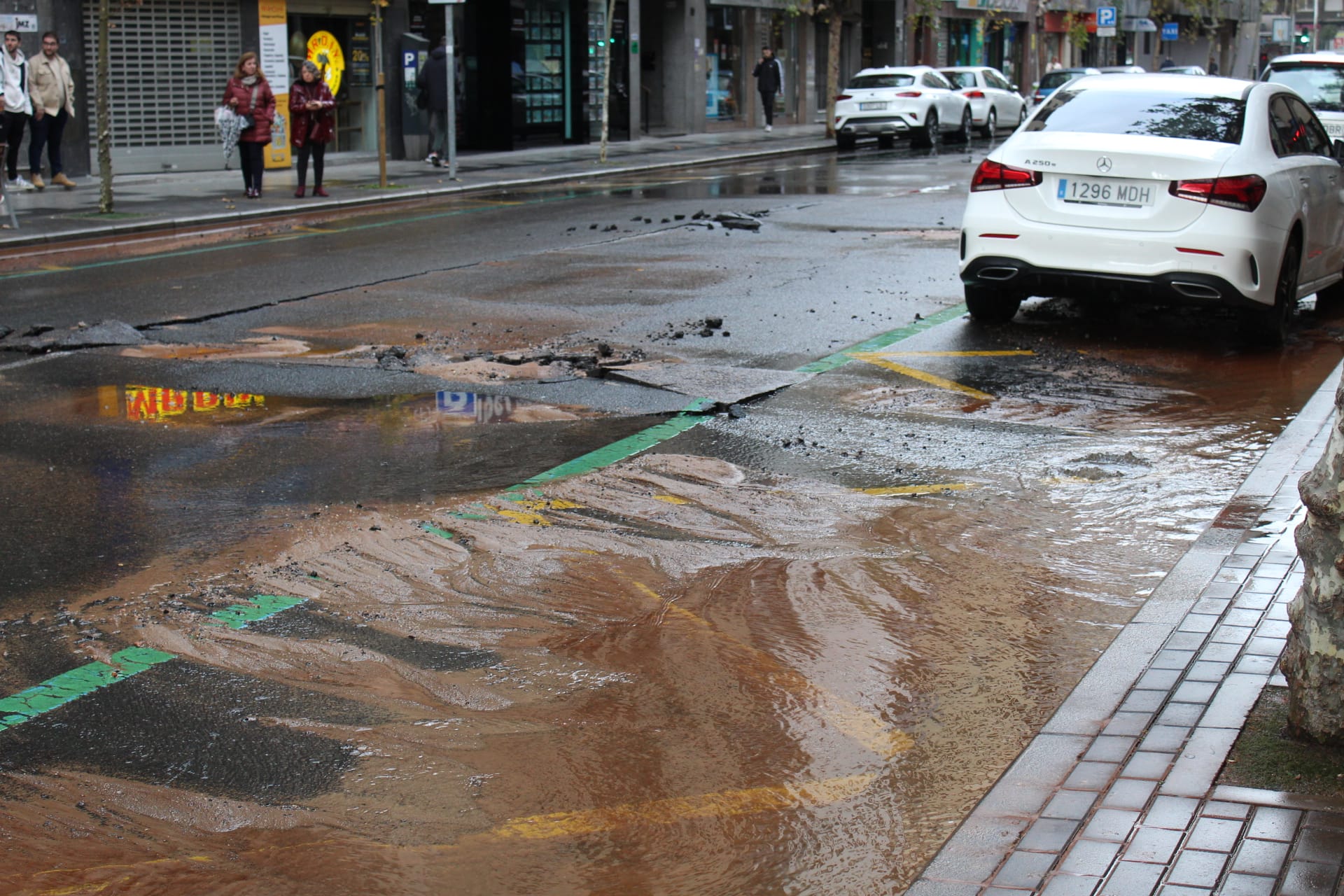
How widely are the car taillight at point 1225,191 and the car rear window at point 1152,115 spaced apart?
0.44 metres

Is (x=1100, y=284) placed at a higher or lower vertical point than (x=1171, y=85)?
lower

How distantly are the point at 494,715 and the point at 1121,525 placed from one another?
115 inches

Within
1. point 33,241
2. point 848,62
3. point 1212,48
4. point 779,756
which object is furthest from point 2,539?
point 1212,48

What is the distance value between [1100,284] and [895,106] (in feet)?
83.5

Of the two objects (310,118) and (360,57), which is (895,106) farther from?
(310,118)

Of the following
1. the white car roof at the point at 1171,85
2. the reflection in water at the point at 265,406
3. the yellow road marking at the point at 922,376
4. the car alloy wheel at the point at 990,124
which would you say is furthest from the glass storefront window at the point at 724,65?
the reflection in water at the point at 265,406

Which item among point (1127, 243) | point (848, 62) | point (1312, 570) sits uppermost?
point (848, 62)

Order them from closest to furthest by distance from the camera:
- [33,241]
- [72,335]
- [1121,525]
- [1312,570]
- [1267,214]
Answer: [1312,570], [1121,525], [1267,214], [72,335], [33,241]

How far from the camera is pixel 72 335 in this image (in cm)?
1001

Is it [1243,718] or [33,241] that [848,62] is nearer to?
[33,241]

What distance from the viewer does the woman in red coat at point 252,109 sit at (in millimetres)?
20000

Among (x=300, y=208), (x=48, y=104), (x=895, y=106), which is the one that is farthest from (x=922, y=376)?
(x=895, y=106)

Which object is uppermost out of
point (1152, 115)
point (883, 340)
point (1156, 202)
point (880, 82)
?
point (880, 82)

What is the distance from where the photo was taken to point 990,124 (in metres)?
39.2
